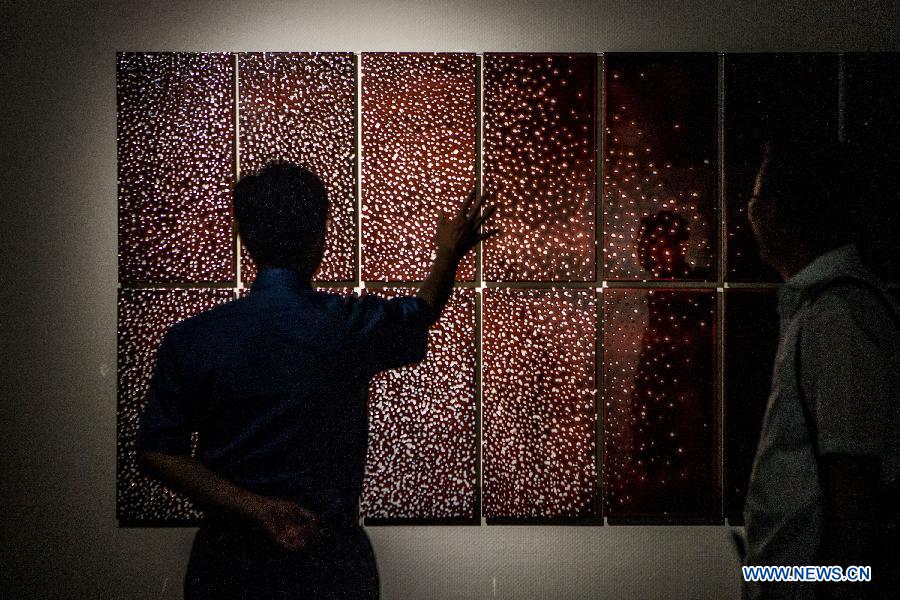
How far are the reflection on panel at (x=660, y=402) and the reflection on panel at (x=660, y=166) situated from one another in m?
0.11

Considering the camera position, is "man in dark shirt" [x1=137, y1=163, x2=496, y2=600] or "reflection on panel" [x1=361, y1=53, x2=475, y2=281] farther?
"reflection on panel" [x1=361, y1=53, x2=475, y2=281]

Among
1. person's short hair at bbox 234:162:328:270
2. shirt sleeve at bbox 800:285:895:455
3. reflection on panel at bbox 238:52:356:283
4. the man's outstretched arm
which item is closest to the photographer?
shirt sleeve at bbox 800:285:895:455

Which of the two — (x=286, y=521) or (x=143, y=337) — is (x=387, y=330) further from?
(x=143, y=337)

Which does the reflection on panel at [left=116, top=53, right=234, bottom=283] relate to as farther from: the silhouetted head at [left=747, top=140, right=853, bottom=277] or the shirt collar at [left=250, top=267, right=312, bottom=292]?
A: the silhouetted head at [left=747, top=140, right=853, bottom=277]

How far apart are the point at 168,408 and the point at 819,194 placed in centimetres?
127

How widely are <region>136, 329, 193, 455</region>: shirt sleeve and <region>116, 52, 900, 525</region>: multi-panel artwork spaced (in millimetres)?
587

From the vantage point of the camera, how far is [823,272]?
1088mm

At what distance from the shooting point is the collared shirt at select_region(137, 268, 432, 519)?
3.39ft

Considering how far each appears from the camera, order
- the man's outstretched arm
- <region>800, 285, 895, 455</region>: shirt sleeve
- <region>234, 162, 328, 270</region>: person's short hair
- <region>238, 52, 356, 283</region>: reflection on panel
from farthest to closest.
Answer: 1. <region>238, 52, 356, 283</region>: reflection on panel
2. the man's outstretched arm
3. <region>234, 162, 328, 270</region>: person's short hair
4. <region>800, 285, 895, 455</region>: shirt sleeve

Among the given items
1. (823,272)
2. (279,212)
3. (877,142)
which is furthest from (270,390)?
(877,142)

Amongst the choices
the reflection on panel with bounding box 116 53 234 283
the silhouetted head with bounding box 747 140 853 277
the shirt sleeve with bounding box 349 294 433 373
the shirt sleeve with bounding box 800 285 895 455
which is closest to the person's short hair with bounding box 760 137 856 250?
the silhouetted head with bounding box 747 140 853 277

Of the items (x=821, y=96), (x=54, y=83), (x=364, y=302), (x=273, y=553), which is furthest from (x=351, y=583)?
(x=821, y=96)

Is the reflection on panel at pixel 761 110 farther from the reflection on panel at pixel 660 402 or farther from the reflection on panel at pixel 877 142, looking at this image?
the reflection on panel at pixel 660 402

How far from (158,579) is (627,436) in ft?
4.46
